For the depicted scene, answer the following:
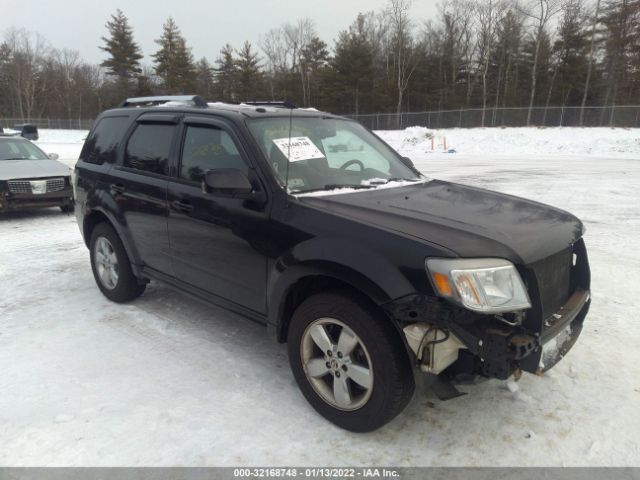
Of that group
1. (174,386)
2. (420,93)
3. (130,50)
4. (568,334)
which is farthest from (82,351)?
(130,50)

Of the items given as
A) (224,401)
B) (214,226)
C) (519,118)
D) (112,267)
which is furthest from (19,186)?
(519,118)

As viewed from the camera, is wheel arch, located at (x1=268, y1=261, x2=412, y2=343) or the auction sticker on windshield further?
the auction sticker on windshield

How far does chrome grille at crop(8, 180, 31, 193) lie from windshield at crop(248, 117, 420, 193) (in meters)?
6.90

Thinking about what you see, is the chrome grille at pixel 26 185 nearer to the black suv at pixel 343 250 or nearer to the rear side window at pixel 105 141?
the rear side window at pixel 105 141

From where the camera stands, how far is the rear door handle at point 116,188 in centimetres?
425

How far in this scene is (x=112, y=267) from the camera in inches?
182

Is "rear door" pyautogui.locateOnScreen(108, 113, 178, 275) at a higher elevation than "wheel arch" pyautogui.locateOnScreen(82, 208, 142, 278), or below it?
higher

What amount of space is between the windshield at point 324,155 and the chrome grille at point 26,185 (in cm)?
687

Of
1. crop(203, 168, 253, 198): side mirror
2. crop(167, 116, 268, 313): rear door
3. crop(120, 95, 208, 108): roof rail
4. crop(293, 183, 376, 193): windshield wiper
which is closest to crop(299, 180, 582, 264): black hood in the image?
crop(293, 183, 376, 193): windshield wiper

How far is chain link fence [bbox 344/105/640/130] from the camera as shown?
3472cm

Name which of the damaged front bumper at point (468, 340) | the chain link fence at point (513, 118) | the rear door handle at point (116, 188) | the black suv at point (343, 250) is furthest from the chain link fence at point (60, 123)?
the damaged front bumper at point (468, 340)

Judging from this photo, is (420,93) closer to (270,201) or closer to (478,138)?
(478,138)

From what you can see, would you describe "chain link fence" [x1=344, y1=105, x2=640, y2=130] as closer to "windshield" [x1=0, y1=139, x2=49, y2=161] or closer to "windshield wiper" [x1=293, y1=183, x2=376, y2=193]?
"windshield" [x1=0, y1=139, x2=49, y2=161]

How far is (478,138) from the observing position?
33.2 meters
